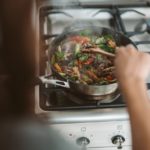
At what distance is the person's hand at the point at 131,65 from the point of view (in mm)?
715

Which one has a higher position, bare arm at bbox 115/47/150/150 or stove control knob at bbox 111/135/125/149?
bare arm at bbox 115/47/150/150

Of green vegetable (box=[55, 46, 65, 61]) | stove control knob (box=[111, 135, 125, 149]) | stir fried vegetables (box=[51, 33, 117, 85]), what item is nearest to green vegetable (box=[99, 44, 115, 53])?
stir fried vegetables (box=[51, 33, 117, 85])

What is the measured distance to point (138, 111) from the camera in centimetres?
66

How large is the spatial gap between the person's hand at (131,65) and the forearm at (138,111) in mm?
17

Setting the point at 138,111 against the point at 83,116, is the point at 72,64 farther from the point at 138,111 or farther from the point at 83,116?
the point at 138,111

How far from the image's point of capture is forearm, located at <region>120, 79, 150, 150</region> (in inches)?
25.3

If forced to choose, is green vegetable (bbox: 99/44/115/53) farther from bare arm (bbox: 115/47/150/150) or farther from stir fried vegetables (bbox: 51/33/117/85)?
bare arm (bbox: 115/47/150/150)

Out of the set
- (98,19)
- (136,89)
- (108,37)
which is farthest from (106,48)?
(136,89)

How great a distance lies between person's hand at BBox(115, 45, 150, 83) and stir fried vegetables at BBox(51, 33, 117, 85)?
8 cm

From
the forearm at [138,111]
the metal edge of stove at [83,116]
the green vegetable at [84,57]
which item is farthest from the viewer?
the green vegetable at [84,57]

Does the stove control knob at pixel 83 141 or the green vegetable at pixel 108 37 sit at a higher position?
the green vegetable at pixel 108 37

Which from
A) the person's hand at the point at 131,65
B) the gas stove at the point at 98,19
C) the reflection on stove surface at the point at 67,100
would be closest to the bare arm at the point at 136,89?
the person's hand at the point at 131,65

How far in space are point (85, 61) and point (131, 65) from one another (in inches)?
8.1

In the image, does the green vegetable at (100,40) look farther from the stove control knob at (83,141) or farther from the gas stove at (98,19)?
the stove control knob at (83,141)
